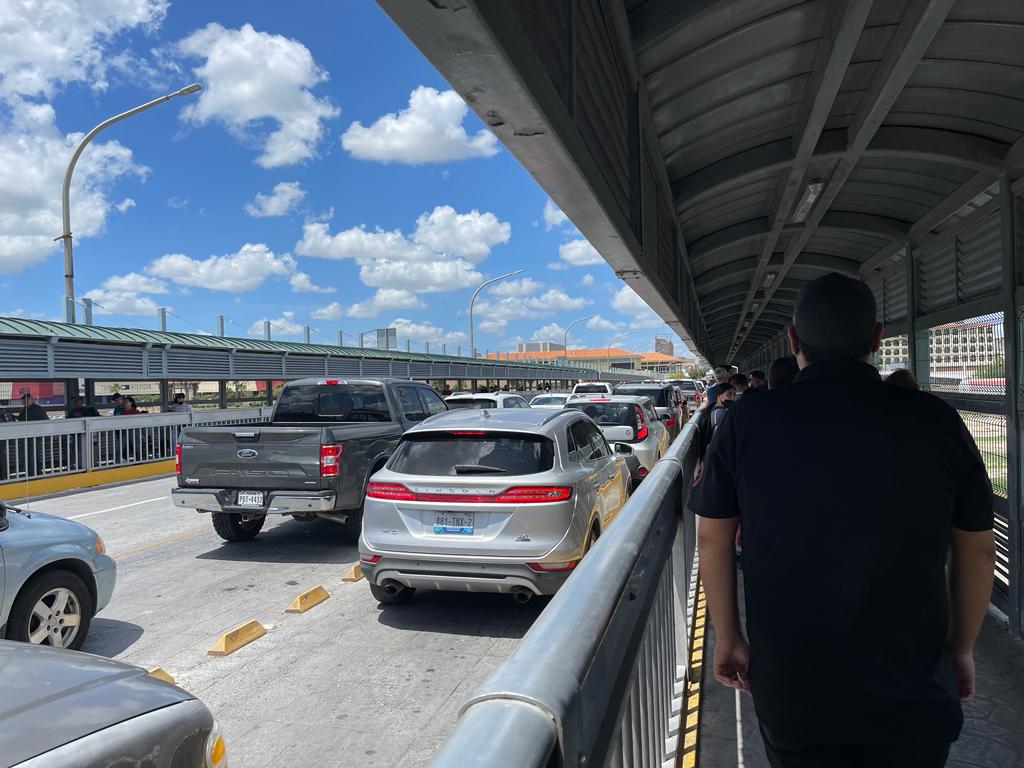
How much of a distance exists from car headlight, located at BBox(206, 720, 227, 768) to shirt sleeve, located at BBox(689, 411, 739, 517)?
84.7 inches

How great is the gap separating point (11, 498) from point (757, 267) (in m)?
13.6

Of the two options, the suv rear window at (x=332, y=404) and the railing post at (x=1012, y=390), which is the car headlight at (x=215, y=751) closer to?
the railing post at (x=1012, y=390)

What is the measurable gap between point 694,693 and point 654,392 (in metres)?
15.5

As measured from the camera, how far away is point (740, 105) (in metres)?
5.14

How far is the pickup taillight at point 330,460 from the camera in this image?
7.82 meters

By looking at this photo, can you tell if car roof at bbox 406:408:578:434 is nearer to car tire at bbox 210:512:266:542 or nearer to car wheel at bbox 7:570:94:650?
car wheel at bbox 7:570:94:650

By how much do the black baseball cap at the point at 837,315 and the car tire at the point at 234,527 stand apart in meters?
8.20

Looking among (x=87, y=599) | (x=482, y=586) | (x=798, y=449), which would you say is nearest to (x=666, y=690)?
(x=798, y=449)

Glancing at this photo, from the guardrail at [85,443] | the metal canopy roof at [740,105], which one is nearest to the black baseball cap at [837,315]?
the metal canopy roof at [740,105]

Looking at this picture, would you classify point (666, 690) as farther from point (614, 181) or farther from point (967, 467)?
point (614, 181)

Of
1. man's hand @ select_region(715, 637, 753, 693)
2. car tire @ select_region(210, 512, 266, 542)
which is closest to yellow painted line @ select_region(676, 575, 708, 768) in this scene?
man's hand @ select_region(715, 637, 753, 693)

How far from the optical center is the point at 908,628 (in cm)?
180

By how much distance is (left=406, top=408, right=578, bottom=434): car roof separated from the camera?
6.28 m

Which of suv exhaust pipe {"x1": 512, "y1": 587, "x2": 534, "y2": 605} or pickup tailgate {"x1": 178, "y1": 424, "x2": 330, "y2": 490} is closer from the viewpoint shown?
suv exhaust pipe {"x1": 512, "y1": 587, "x2": 534, "y2": 605}
